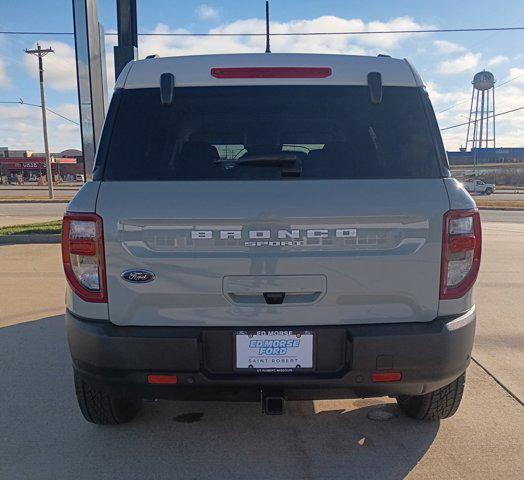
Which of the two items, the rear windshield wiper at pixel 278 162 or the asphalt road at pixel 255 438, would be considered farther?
Answer: the asphalt road at pixel 255 438

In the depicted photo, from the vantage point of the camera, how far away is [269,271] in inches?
85.4

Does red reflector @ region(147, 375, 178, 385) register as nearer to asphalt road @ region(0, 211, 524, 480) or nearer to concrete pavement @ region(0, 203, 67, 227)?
asphalt road @ region(0, 211, 524, 480)

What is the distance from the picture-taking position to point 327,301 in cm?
221

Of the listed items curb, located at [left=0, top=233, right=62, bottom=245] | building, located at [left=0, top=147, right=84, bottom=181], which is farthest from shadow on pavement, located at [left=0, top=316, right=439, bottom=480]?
building, located at [left=0, top=147, right=84, bottom=181]

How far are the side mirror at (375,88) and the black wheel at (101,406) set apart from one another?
6.86 ft

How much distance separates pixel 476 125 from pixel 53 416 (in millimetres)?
97509

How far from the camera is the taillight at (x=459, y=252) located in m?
2.22

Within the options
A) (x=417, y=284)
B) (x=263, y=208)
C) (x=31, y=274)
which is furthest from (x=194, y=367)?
(x=31, y=274)

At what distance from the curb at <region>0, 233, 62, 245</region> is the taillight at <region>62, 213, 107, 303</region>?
8475mm

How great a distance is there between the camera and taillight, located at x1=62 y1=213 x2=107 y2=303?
218cm

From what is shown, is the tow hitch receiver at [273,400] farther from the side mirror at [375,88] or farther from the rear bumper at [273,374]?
the side mirror at [375,88]

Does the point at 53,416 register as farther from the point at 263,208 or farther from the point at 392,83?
the point at 392,83

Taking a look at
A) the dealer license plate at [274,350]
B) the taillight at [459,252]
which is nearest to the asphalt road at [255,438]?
the dealer license plate at [274,350]

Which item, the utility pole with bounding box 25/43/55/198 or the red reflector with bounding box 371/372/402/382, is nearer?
the red reflector with bounding box 371/372/402/382
